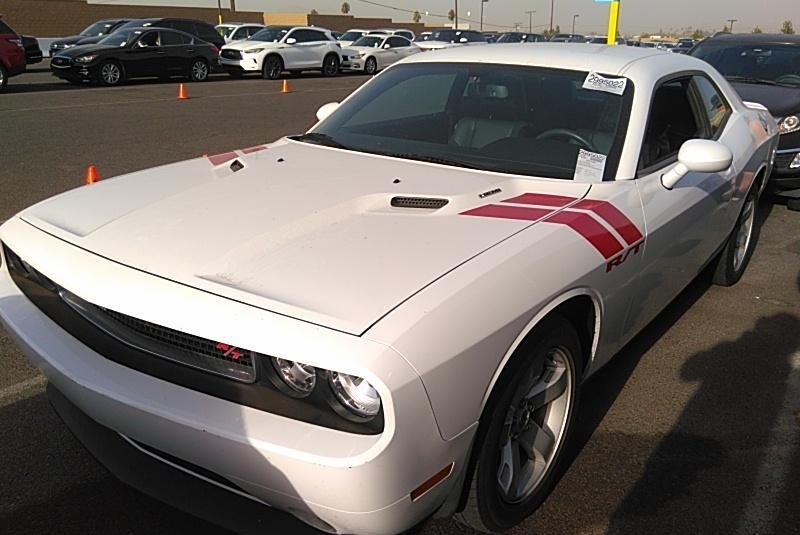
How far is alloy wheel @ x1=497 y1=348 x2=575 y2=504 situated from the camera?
2328mm

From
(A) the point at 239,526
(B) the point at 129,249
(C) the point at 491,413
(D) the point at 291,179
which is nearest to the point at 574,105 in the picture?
(D) the point at 291,179

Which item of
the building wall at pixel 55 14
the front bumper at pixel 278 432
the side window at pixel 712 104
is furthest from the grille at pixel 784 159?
the building wall at pixel 55 14

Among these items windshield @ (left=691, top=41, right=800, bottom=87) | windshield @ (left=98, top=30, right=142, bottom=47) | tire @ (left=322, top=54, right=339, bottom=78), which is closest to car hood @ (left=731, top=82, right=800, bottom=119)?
windshield @ (left=691, top=41, right=800, bottom=87)

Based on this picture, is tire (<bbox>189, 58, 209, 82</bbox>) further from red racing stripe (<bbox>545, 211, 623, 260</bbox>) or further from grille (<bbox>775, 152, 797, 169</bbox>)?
red racing stripe (<bbox>545, 211, 623, 260</bbox>)

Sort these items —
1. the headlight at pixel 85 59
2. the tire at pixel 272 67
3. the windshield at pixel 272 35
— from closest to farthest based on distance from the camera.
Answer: the headlight at pixel 85 59 → the tire at pixel 272 67 → the windshield at pixel 272 35

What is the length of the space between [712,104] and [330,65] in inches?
815

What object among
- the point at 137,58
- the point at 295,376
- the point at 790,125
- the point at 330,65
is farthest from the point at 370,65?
the point at 295,376

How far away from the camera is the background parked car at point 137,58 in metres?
17.1

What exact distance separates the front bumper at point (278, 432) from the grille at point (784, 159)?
5936mm

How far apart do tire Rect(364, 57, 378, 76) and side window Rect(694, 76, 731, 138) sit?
21848 mm

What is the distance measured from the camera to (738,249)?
15.9 feet

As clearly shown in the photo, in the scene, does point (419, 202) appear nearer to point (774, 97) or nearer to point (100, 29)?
point (774, 97)

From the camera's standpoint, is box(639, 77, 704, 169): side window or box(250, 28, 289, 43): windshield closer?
box(639, 77, 704, 169): side window

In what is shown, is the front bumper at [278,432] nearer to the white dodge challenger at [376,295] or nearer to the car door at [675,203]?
the white dodge challenger at [376,295]
